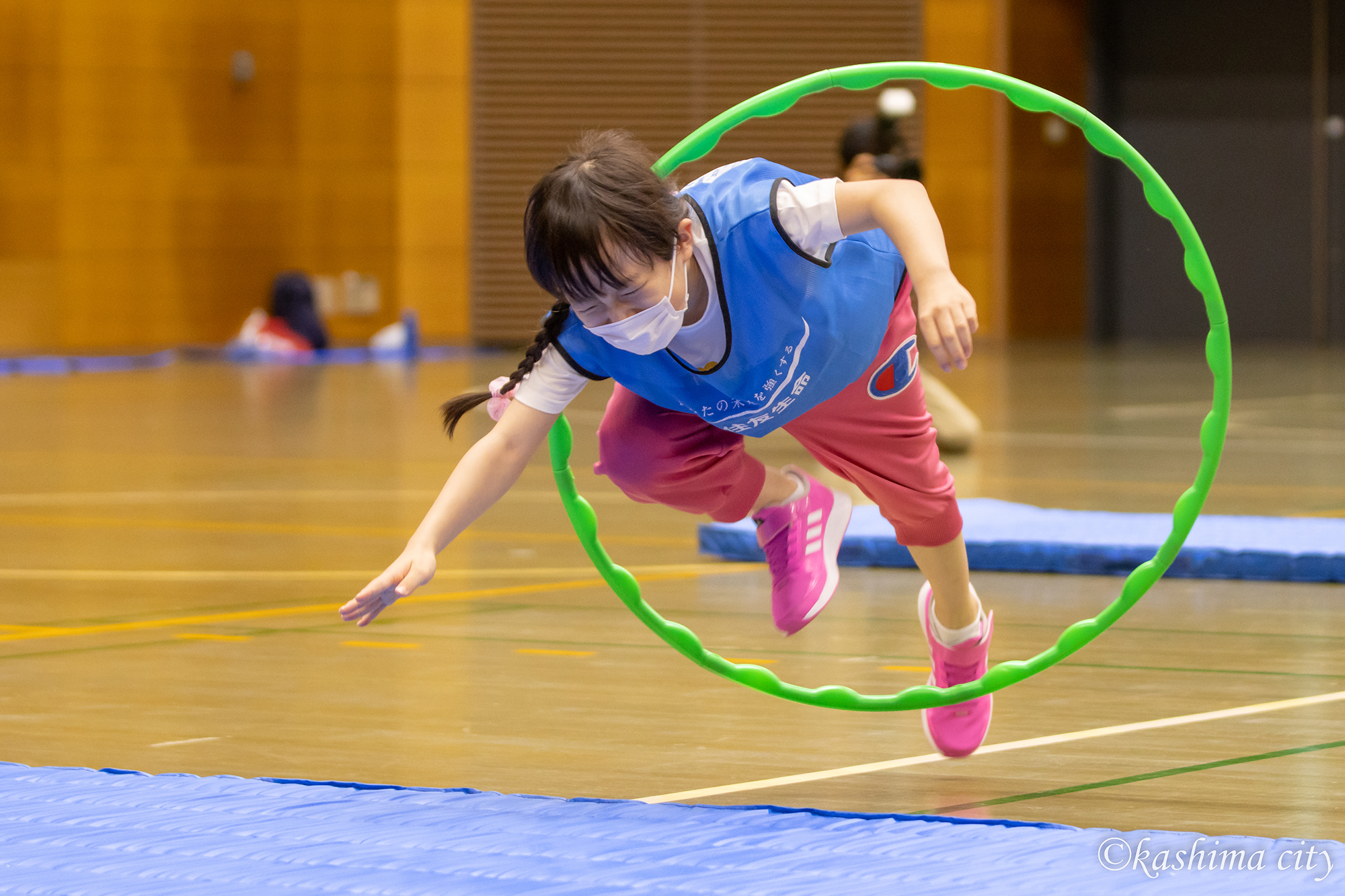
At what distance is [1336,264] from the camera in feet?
71.3

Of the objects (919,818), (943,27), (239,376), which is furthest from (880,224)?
(943,27)

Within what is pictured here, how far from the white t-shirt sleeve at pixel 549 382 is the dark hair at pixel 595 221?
0.57 feet

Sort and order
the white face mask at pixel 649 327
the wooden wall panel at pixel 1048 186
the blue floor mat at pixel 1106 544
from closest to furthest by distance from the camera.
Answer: the white face mask at pixel 649 327 < the blue floor mat at pixel 1106 544 < the wooden wall panel at pixel 1048 186

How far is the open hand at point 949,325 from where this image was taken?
2.33 metres

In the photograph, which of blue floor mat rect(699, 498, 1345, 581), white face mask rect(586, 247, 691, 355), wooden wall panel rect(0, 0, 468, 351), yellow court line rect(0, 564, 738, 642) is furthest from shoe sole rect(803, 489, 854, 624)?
wooden wall panel rect(0, 0, 468, 351)

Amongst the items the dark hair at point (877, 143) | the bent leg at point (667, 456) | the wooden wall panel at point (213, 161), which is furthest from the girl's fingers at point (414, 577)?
the wooden wall panel at point (213, 161)

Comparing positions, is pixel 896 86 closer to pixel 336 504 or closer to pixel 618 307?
pixel 336 504

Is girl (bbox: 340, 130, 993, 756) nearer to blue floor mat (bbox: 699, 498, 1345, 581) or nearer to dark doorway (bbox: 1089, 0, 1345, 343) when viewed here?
blue floor mat (bbox: 699, 498, 1345, 581)

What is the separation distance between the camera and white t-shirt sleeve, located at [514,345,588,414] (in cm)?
285

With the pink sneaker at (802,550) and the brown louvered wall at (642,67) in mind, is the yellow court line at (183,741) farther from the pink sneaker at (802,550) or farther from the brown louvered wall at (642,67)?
the brown louvered wall at (642,67)

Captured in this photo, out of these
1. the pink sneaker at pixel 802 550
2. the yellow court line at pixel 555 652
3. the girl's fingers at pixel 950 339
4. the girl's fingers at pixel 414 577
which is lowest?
the yellow court line at pixel 555 652

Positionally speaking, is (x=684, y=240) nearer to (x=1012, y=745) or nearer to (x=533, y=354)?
(x=533, y=354)

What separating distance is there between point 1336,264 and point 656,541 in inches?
692

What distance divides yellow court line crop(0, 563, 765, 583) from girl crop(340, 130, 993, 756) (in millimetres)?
1877
